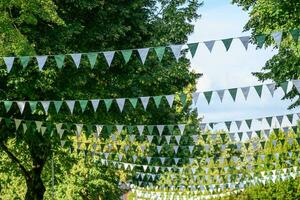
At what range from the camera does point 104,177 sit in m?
32.7

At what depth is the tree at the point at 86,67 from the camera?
16672 millimetres

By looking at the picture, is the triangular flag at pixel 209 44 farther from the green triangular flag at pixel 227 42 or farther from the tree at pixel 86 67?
the tree at pixel 86 67

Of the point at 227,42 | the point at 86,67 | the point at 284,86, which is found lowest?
the point at 227,42

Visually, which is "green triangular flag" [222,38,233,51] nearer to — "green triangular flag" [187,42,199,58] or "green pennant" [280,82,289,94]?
"green triangular flag" [187,42,199,58]

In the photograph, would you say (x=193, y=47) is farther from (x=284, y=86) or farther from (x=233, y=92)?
(x=284, y=86)

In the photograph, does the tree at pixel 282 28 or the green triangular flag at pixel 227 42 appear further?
the tree at pixel 282 28

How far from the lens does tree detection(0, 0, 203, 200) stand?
54.7ft

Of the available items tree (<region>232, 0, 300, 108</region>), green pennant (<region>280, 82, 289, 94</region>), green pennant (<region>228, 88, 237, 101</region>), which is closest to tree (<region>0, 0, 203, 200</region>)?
tree (<region>232, 0, 300, 108</region>)

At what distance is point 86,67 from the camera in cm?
1861

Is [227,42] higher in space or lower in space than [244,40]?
higher

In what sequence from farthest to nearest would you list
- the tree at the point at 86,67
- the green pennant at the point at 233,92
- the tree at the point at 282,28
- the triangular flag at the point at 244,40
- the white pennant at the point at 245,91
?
the tree at the point at 282,28 < the tree at the point at 86,67 < the green pennant at the point at 233,92 < the white pennant at the point at 245,91 < the triangular flag at the point at 244,40

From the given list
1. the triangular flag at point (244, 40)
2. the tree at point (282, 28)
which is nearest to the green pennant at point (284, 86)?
the triangular flag at point (244, 40)

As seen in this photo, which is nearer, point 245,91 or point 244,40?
point 244,40

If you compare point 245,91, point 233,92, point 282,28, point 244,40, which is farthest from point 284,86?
point 282,28
